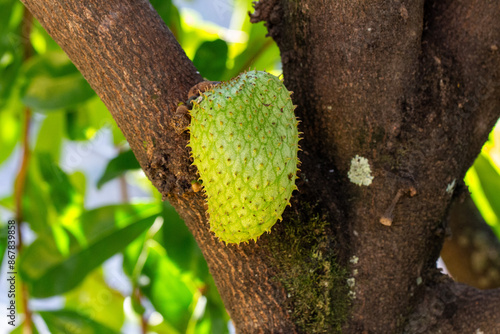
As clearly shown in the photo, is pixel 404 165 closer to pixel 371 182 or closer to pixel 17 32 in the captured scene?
pixel 371 182

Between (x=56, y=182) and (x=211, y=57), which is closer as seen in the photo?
(x=211, y=57)

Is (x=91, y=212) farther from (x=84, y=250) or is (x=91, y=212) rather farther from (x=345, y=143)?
(x=345, y=143)

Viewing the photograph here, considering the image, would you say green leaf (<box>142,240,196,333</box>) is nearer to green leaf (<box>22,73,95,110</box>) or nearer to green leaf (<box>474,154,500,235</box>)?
green leaf (<box>22,73,95,110</box>)

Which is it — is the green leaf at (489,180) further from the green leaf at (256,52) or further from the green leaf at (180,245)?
the green leaf at (180,245)

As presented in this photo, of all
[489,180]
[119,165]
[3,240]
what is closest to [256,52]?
[119,165]

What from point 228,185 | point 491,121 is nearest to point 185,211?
point 228,185

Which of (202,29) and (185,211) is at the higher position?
(185,211)

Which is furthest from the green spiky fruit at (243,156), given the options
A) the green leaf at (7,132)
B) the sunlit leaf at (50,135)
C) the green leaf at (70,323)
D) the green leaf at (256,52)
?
the green leaf at (7,132)
